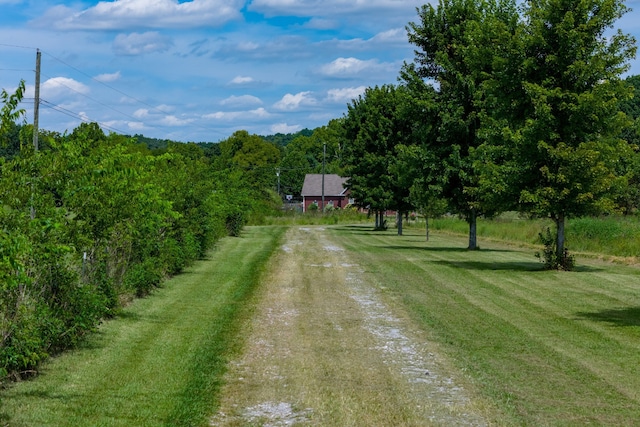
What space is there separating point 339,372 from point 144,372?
7.70ft

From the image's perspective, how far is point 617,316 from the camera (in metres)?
15.7

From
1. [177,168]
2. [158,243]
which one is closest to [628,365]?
[158,243]

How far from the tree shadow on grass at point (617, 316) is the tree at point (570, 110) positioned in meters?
7.86

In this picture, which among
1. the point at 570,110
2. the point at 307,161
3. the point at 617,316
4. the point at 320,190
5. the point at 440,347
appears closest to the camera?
the point at 440,347

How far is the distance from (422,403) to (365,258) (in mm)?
20558

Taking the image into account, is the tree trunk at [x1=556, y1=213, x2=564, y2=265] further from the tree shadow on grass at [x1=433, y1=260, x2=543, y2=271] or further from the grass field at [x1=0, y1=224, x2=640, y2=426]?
the grass field at [x1=0, y1=224, x2=640, y2=426]

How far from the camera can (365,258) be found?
29.3 meters

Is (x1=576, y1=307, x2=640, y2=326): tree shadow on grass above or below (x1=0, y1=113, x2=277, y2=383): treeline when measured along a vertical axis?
below

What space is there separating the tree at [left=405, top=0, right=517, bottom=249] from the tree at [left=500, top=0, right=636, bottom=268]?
8320mm

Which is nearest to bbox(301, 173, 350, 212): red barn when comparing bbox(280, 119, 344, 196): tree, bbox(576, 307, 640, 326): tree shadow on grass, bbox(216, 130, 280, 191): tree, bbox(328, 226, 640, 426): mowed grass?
bbox(280, 119, 344, 196): tree

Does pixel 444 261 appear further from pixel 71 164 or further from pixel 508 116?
pixel 71 164

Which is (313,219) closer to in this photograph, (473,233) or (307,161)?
(473,233)

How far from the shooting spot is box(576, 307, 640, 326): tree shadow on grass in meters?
14.8

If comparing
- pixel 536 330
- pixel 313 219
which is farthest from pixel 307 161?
pixel 536 330
